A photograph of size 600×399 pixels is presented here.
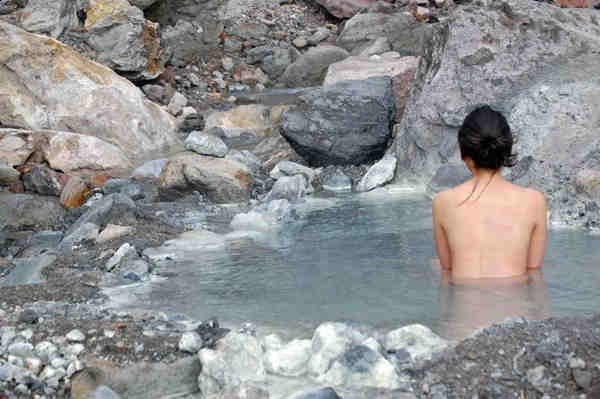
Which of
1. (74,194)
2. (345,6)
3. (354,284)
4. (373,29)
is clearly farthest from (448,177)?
(345,6)

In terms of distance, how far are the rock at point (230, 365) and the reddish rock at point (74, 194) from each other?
16.4 ft

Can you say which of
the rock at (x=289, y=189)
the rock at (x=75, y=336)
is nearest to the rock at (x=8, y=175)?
the rock at (x=289, y=189)

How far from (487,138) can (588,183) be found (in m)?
3.01

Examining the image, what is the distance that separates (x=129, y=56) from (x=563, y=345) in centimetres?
1314

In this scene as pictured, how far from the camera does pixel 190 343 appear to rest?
312 centimetres

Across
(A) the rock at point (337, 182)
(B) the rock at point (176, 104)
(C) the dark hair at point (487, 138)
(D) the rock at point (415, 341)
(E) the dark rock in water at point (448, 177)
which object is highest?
(C) the dark hair at point (487, 138)

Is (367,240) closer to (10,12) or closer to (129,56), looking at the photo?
(129,56)

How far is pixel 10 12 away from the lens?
55.0 feet

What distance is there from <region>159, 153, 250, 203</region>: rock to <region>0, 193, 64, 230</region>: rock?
107 centimetres

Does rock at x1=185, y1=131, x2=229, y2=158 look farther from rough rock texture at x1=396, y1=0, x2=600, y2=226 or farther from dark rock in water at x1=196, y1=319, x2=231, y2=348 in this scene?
dark rock in water at x1=196, y1=319, x2=231, y2=348

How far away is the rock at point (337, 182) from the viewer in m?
7.77

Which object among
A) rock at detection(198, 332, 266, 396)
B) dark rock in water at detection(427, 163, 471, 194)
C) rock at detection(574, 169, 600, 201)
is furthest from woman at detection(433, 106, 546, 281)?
dark rock in water at detection(427, 163, 471, 194)

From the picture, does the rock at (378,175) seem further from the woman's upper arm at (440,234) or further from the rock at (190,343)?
the rock at (190,343)

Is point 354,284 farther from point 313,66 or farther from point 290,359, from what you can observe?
point 313,66
